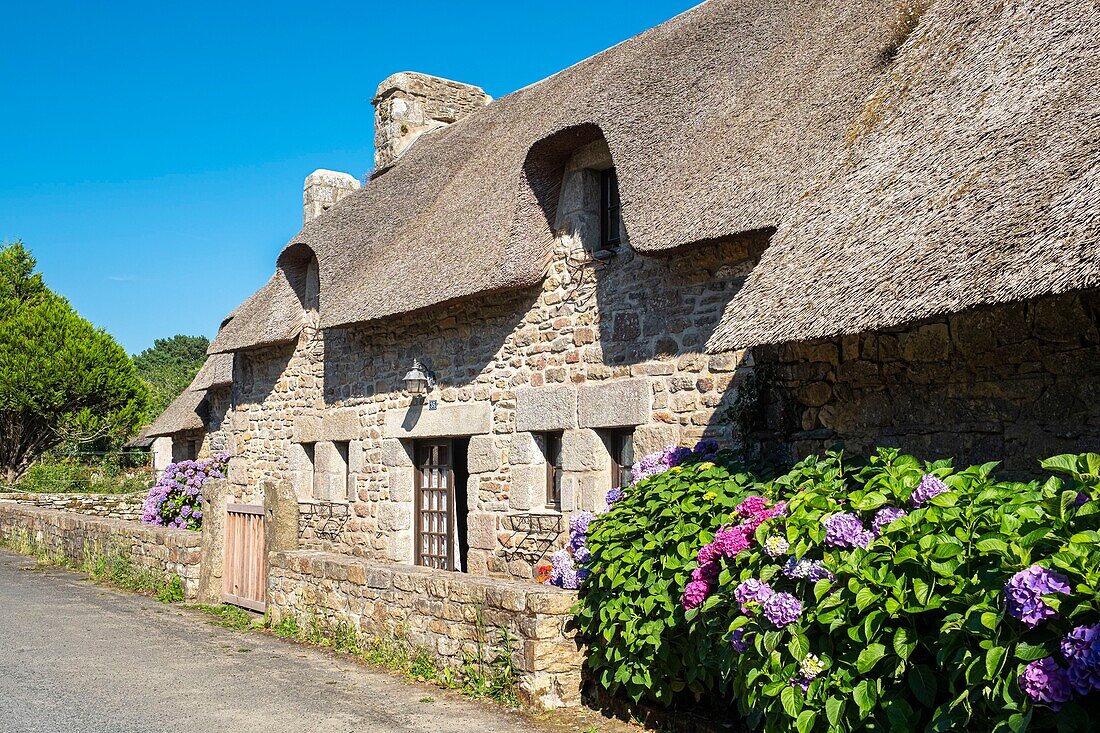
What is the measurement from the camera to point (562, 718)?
5242 mm

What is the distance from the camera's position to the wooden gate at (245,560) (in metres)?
8.64

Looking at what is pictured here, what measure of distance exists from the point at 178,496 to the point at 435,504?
4815mm

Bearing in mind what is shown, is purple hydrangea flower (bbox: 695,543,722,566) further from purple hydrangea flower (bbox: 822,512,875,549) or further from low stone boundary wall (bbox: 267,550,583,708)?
low stone boundary wall (bbox: 267,550,583,708)

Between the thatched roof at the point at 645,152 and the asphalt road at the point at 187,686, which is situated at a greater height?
the thatched roof at the point at 645,152

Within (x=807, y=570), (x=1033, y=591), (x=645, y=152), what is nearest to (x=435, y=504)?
(x=645, y=152)

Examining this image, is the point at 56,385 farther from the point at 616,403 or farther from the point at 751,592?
the point at 751,592

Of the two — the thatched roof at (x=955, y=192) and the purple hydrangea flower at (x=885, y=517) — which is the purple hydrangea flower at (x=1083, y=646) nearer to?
the purple hydrangea flower at (x=885, y=517)

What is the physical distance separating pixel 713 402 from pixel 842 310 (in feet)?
7.95

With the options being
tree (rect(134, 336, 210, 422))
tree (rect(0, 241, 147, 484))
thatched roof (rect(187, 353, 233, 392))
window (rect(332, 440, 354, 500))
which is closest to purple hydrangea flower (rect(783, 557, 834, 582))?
window (rect(332, 440, 354, 500))

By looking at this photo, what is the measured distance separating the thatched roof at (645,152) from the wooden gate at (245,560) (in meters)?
2.24

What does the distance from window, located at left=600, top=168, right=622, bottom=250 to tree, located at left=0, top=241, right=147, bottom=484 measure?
68.2 ft

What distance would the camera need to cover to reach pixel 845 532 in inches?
150

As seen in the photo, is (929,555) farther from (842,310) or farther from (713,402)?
(713,402)

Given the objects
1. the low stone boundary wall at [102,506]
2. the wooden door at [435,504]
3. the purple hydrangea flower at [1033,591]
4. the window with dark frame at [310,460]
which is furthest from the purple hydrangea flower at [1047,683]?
the low stone boundary wall at [102,506]
